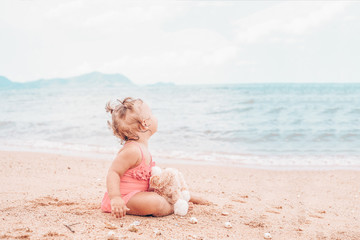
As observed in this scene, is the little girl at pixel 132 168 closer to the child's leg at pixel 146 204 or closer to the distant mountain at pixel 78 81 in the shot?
the child's leg at pixel 146 204

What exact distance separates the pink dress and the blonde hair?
255 mm

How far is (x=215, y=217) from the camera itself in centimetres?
326

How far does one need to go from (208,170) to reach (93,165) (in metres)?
2.39

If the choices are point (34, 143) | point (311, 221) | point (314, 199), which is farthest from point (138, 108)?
point (34, 143)

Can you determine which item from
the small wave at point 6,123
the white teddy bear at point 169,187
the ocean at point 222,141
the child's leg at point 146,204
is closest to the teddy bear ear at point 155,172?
the white teddy bear at point 169,187

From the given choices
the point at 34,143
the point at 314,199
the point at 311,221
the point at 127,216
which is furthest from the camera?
the point at 34,143

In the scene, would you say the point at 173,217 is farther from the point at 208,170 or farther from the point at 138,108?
the point at 208,170

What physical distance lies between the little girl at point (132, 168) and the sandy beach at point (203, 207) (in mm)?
118

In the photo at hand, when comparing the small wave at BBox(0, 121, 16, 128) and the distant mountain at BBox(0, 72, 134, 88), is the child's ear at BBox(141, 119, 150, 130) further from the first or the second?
the distant mountain at BBox(0, 72, 134, 88)

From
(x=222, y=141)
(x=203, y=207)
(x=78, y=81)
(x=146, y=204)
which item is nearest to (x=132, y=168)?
(x=146, y=204)

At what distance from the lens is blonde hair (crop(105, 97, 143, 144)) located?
3.05 metres

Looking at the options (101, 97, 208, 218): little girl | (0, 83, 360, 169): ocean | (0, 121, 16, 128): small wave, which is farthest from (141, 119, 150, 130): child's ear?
(0, 121, 16, 128): small wave

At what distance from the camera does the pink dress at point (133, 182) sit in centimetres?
306

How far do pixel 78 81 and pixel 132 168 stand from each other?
96.0m
